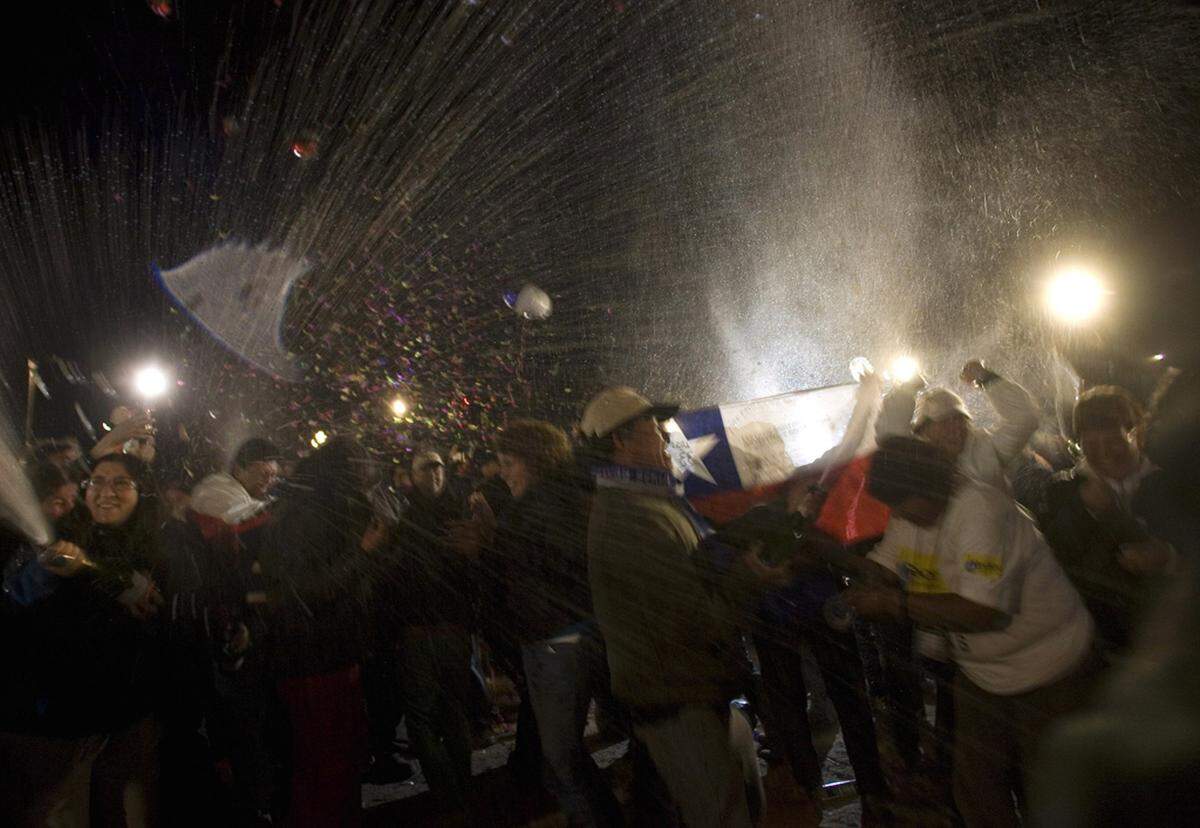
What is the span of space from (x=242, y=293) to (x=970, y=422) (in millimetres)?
16426

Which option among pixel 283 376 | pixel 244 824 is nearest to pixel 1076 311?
pixel 244 824

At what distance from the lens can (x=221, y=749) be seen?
15.5 ft

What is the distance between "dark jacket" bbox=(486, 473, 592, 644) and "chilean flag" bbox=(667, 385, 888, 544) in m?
1.70

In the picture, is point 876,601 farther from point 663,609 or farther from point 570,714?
point 570,714

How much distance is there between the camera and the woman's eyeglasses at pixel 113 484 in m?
3.40

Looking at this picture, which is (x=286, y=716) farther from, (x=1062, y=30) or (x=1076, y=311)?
(x=1062, y=30)

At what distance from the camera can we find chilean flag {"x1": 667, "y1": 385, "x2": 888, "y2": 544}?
4781 millimetres

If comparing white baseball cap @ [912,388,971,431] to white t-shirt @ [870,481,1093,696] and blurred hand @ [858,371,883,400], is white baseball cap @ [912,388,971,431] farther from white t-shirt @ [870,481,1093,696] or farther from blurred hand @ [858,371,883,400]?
white t-shirt @ [870,481,1093,696]

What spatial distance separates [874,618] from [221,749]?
4253 millimetres

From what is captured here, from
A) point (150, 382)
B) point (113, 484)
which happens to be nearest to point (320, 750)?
point (113, 484)

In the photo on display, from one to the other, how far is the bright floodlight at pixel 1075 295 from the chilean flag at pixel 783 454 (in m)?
2.55

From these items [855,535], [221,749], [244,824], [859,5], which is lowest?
[244,824]

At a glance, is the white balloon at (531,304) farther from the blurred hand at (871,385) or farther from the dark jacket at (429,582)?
the dark jacket at (429,582)

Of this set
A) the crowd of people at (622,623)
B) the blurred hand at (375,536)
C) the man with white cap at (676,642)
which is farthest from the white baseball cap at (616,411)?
the blurred hand at (375,536)
